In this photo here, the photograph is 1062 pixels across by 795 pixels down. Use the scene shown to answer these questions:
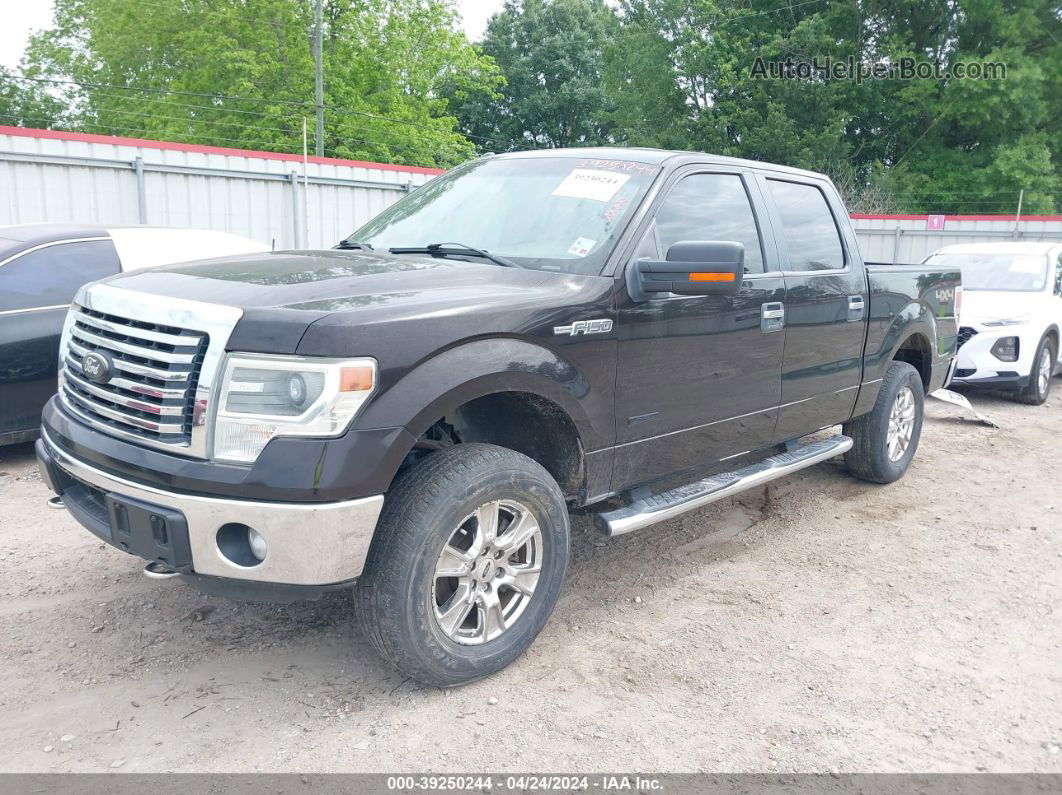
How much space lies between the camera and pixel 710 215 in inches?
167

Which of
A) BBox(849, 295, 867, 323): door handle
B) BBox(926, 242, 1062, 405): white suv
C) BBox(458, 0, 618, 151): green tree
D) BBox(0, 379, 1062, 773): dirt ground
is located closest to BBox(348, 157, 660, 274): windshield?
BBox(0, 379, 1062, 773): dirt ground

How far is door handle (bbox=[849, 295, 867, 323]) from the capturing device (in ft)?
16.6

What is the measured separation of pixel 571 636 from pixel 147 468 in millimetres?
1800

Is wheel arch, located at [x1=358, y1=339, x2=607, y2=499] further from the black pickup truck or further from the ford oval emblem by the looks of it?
the ford oval emblem

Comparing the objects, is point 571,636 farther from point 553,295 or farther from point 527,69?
point 527,69

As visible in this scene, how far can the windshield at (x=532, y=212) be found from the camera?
3.74 m

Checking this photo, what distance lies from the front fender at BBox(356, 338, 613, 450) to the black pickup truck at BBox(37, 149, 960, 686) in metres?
0.01

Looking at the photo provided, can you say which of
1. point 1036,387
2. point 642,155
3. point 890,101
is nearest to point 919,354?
point 642,155

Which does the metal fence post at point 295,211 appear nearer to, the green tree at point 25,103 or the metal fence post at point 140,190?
the metal fence post at point 140,190

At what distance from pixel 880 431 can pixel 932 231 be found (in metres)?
19.1

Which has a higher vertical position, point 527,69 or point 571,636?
point 527,69

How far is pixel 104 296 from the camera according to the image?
125 inches

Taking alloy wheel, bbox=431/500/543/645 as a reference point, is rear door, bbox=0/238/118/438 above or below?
above

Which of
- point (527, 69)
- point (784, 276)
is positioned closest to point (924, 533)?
point (784, 276)
